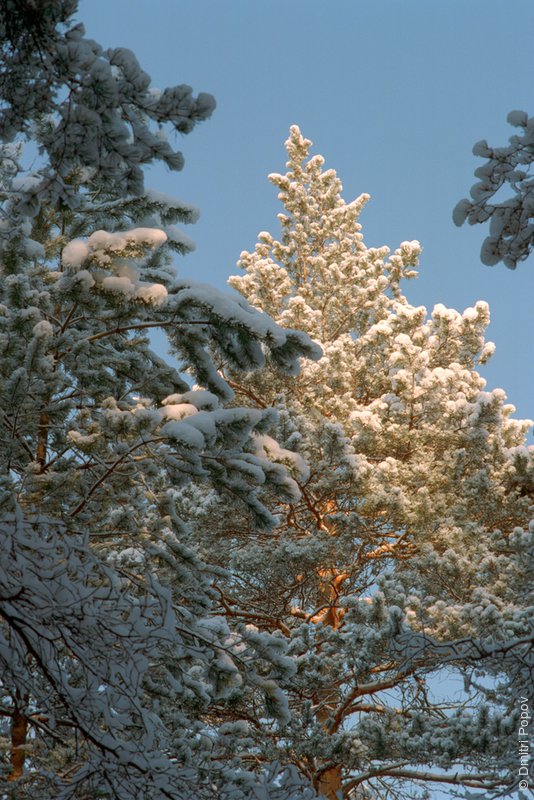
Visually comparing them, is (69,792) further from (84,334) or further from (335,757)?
(335,757)

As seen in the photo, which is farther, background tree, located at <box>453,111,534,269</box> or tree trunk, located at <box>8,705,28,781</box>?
tree trunk, located at <box>8,705,28,781</box>

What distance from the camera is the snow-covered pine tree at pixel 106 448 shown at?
295 centimetres

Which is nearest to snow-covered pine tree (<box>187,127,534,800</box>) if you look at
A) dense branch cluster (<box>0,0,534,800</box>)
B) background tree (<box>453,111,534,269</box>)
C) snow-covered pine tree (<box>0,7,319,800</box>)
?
dense branch cluster (<box>0,0,534,800</box>)

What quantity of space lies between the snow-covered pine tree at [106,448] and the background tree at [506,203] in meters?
1.32

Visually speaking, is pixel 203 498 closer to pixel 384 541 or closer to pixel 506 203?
pixel 384 541

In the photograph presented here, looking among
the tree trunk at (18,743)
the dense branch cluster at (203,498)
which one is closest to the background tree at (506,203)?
the dense branch cluster at (203,498)

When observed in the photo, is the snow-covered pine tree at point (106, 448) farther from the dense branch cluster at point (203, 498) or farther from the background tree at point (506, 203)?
the background tree at point (506, 203)

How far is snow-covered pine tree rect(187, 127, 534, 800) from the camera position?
356 inches

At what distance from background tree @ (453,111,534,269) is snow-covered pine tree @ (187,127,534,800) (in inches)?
178

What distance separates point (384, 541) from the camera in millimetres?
12062

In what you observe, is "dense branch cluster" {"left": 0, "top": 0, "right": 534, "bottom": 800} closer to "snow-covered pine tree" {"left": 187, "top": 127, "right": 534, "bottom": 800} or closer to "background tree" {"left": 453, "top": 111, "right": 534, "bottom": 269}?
"snow-covered pine tree" {"left": 187, "top": 127, "right": 534, "bottom": 800}

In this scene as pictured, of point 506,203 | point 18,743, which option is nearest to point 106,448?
point 18,743

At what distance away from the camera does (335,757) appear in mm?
9188

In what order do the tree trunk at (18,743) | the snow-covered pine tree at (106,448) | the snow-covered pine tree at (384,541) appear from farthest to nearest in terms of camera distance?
the snow-covered pine tree at (384,541)
the tree trunk at (18,743)
the snow-covered pine tree at (106,448)
